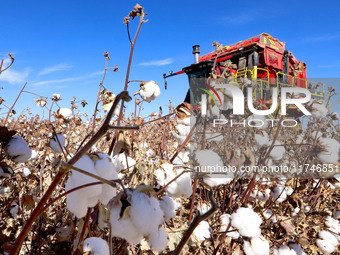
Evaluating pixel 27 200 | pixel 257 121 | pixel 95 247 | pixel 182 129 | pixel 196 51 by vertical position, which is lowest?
pixel 95 247

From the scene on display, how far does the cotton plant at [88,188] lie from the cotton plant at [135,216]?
3 centimetres

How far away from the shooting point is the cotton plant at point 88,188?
57 centimetres

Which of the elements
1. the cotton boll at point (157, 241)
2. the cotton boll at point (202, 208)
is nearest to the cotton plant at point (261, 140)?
the cotton boll at point (202, 208)

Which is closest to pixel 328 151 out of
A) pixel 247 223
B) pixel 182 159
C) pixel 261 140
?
pixel 261 140

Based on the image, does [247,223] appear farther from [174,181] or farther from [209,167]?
[174,181]

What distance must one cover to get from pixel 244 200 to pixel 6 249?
4.55 ft

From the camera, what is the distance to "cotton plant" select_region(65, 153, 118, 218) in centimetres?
57

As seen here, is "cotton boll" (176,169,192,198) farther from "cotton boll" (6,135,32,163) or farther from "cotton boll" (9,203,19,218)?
"cotton boll" (9,203,19,218)

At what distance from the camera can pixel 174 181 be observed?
42.5 inches

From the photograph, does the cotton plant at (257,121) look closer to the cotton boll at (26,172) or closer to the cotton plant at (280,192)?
the cotton plant at (280,192)

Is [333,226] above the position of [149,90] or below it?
below

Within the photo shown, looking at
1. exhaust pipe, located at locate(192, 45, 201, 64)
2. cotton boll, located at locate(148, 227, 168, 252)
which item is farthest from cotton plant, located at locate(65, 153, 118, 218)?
exhaust pipe, located at locate(192, 45, 201, 64)

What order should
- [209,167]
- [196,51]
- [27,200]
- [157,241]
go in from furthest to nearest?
[196,51] < [209,167] < [27,200] < [157,241]

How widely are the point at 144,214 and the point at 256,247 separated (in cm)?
108
